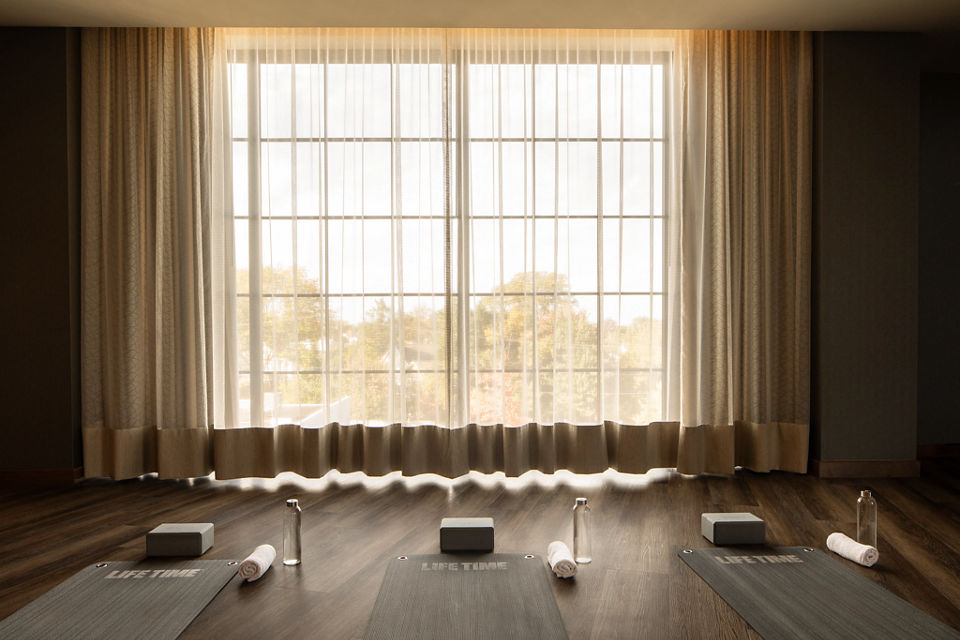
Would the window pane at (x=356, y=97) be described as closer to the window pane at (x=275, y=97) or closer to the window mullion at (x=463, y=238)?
the window pane at (x=275, y=97)

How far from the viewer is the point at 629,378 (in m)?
4.26

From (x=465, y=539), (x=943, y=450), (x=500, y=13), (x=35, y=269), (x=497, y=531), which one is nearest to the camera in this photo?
(x=465, y=539)

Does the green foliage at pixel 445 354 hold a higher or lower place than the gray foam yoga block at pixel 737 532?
higher

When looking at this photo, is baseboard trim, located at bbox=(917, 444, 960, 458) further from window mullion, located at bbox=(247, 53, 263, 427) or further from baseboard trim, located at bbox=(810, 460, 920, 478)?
window mullion, located at bbox=(247, 53, 263, 427)

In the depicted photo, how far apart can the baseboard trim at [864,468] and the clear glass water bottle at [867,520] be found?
1.27 metres

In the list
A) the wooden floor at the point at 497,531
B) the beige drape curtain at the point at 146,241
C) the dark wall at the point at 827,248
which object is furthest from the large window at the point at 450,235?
the dark wall at the point at 827,248

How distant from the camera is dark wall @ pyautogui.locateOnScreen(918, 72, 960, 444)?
488cm

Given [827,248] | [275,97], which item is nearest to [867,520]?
[827,248]

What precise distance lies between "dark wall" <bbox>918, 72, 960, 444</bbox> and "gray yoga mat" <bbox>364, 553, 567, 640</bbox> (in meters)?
3.58

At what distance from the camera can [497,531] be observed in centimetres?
326

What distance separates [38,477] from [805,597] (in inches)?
161

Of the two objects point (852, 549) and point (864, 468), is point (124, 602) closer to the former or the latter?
point (852, 549)

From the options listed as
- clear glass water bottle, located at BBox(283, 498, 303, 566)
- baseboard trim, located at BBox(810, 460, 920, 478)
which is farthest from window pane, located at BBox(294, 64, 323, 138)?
baseboard trim, located at BBox(810, 460, 920, 478)

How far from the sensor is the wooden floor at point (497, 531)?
2387mm
